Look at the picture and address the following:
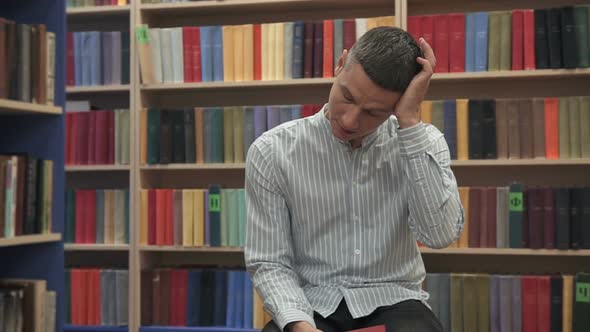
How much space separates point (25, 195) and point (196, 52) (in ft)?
4.22

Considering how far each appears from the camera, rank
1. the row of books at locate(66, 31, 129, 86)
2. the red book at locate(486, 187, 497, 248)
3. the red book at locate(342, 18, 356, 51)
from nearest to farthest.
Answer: the red book at locate(486, 187, 497, 248), the red book at locate(342, 18, 356, 51), the row of books at locate(66, 31, 129, 86)

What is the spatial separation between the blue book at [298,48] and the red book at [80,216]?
1.17 m

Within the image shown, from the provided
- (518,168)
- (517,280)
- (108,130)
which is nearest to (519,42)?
(518,168)

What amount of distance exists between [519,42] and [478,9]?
0.39 m

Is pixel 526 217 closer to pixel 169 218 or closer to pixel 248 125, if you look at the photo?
pixel 248 125

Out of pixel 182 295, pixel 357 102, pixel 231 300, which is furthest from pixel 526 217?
pixel 357 102

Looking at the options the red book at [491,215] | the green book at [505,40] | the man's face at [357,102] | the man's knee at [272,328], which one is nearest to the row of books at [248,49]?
the green book at [505,40]

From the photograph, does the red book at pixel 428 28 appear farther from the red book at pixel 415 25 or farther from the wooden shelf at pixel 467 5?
the wooden shelf at pixel 467 5

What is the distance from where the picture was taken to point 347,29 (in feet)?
10.3

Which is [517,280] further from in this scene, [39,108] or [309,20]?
[39,108]

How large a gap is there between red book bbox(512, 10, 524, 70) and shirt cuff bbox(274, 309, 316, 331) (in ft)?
6.50

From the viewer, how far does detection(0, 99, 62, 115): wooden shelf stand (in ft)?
6.80

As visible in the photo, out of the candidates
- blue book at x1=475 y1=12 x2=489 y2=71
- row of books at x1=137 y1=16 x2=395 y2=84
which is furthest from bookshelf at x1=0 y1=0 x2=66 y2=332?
blue book at x1=475 y1=12 x2=489 y2=71

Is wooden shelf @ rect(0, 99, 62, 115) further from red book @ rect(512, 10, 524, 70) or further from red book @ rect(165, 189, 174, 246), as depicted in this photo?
red book @ rect(512, 10, 524, 70)
